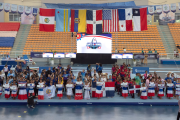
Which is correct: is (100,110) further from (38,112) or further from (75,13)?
(75,13)

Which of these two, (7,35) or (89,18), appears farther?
(7,35)

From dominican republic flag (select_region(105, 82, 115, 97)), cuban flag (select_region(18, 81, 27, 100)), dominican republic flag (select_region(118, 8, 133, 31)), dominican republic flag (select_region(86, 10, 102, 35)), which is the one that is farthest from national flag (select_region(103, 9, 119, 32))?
cuban flag (select_region(18, 81, 27, 100))

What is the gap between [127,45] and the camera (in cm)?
3650

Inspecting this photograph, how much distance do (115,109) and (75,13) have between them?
922 centimetres

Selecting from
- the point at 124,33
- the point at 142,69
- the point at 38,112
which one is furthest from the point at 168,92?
the point at 124,33

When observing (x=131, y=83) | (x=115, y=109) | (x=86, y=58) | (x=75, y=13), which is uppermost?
(x=75, y=13)

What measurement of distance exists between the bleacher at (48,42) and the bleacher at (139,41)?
7.78 metres

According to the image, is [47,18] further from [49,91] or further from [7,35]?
[7,35]

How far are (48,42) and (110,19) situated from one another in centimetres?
2131

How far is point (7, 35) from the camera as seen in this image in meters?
39.8

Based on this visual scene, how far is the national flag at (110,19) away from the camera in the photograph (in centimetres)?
1803

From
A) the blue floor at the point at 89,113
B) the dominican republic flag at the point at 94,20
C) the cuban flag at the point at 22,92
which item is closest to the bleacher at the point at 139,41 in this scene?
the dominican republic flag at the point at 94,20

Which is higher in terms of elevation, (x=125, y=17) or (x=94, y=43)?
(x=125, y=17)

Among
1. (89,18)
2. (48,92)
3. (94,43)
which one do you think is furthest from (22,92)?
(94,43)
